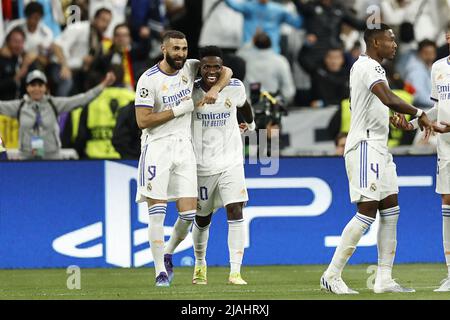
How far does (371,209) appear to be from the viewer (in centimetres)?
1173

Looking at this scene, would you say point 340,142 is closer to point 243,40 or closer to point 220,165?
point 243,40

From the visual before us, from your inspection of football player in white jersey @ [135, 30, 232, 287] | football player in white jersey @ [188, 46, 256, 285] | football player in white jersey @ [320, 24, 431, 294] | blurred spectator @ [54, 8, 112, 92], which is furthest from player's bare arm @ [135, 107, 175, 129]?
blurred spectator @ [54, 8, 112, 92]

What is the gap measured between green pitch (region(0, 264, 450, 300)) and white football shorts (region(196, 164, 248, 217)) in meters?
0.81

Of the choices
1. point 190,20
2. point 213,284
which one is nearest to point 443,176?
point 213,284

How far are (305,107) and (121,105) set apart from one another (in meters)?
3.38

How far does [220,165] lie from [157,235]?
1.23 meters

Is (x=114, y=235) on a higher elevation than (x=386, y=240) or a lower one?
lower

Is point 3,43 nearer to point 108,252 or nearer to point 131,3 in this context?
point 131,3

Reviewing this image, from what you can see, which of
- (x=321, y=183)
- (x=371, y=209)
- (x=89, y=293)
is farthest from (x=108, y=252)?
(x=371, y=209)

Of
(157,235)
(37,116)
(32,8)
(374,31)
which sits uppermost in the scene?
(32,8)

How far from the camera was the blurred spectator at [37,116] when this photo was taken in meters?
17.5

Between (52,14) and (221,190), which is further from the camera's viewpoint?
(52,14)

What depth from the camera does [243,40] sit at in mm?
20484

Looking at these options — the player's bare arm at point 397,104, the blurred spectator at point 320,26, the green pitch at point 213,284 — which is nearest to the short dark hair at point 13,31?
the blurred spectator at point 320,26
